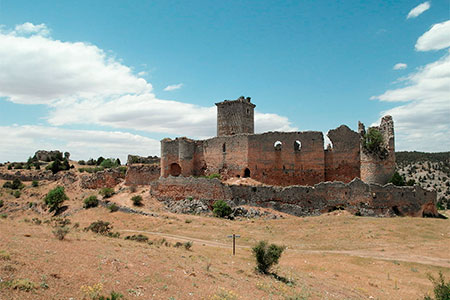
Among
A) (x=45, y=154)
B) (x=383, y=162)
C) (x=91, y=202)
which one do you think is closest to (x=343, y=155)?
(x=383, y=162)

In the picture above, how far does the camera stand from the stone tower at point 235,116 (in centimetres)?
3650

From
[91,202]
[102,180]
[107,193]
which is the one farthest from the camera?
[102,180]

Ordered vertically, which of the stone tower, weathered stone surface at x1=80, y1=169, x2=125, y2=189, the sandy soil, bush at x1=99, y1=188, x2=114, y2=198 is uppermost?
the stone tower

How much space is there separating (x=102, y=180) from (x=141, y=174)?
5.04 meters

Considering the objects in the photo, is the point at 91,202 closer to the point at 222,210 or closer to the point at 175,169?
the point at 175,169

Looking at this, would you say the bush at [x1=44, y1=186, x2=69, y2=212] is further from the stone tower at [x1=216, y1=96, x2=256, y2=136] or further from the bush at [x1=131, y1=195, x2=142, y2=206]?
the stone tower at [x1=216, y1=96, x2=256, y2=136]

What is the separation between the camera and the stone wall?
23.3 metres

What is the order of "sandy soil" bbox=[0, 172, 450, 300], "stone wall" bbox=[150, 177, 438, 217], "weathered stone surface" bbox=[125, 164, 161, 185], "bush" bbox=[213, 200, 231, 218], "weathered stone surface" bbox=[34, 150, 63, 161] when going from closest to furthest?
"sandy soil" bbox=[0, 172, 450, 300]
"stone wall" bbox=[150, 177, 438, 217]
"bush" bbox=[213, 200, 231, 218]
"weathered stone surface" bbox=[125, 164, 161, 185]
"weathered stone surface" bbox=[34, 150, 63, 161]

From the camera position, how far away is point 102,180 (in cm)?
3741

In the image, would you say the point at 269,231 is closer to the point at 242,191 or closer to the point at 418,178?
the point at 242,191

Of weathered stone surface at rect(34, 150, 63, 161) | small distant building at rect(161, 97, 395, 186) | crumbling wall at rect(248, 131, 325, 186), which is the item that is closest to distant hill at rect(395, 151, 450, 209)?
small distant building at rect(161, 97, 395, 186)

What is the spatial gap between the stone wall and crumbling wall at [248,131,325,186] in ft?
12.6

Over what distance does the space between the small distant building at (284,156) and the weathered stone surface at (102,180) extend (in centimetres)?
734

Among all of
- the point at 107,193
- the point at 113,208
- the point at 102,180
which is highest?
the point at 102,180
